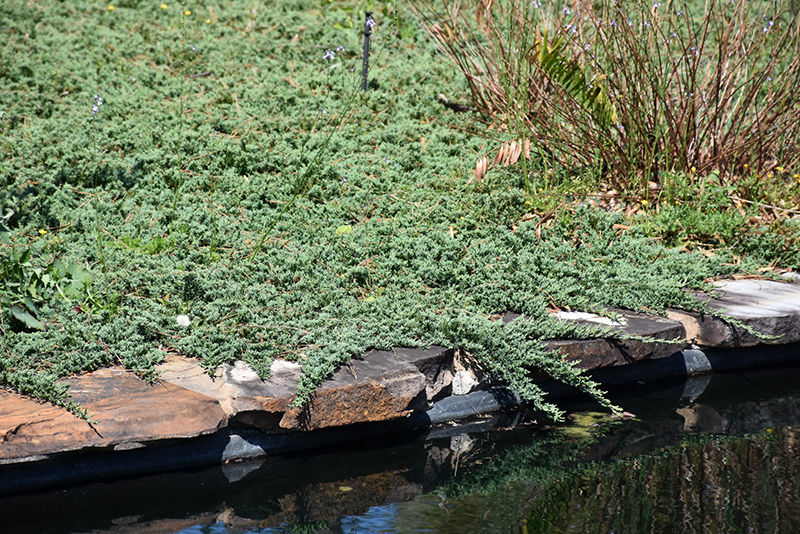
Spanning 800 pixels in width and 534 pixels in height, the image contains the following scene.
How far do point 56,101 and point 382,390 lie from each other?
4.08 metres

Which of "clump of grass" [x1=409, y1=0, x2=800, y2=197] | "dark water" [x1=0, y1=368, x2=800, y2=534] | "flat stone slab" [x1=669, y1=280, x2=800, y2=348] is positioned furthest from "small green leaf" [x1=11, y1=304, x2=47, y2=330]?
"flat stone slab" [x1=669, y1=280, x2=800, y2=348]

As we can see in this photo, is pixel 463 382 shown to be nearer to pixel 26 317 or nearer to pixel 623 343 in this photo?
pixel 623 343

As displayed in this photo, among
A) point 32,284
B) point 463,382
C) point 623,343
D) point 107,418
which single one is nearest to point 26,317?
point 32,284

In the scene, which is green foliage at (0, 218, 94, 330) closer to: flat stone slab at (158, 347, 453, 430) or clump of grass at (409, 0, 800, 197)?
flat stone slab at (158, 347, 453, 430)

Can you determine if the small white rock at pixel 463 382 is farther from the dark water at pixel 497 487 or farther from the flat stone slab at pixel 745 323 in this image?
the flat stone slab at pixel 745 323

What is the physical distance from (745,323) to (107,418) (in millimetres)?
3232

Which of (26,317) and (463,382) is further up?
(26,317)

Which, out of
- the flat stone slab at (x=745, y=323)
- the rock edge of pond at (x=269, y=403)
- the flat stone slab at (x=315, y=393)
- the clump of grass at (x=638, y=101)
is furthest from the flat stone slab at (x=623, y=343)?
the clump of grass at (x=638, y=101)

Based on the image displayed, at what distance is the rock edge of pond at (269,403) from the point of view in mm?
2781

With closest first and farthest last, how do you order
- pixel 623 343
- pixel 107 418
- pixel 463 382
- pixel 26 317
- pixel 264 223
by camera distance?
pixel 107 418
pixel 26 317
pixel 463 382
pixel 623 343
pixel 264 223

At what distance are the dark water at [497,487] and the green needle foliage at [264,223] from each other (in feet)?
1.09

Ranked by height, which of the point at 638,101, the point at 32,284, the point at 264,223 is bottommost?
the point at 32,284

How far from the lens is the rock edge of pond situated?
2781 mm

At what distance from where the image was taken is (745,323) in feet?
13.2
